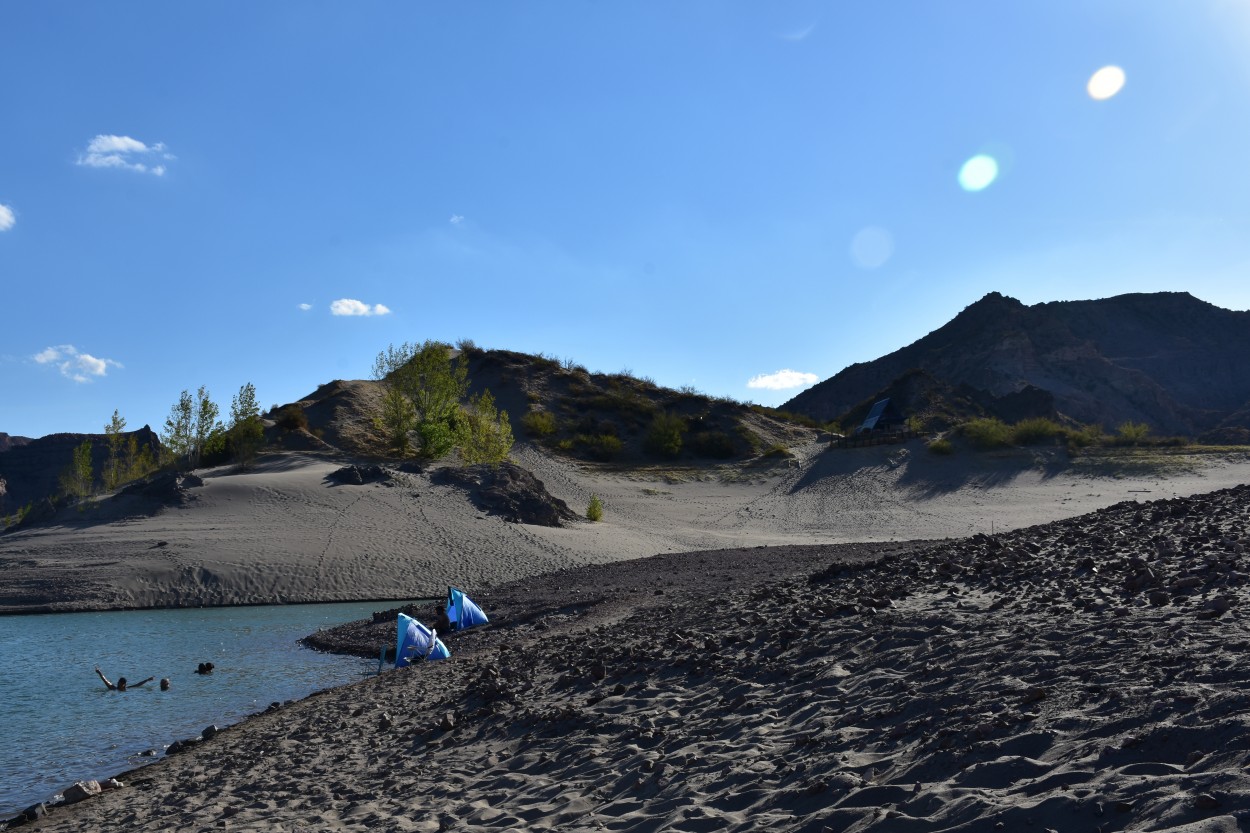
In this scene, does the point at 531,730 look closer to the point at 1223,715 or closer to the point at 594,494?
the point at 1223,715

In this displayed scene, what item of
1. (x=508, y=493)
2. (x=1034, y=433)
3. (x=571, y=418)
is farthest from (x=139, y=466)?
(x=1034, y=433)

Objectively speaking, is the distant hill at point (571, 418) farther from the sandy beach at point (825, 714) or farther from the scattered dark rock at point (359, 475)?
the sandy beach at point (825, 714)

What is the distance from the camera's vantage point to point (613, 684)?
9086mm

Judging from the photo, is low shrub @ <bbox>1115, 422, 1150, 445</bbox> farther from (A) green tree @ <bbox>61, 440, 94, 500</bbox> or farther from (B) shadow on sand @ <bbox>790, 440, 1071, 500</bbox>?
(A) green tree @ <bbox>61, 440, 94, 500</bbox>

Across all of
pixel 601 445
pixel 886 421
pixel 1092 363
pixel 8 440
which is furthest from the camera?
pixel 8 440

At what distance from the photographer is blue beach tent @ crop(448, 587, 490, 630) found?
17516mm

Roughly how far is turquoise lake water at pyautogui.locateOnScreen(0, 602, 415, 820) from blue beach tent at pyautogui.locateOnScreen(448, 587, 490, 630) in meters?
2.32

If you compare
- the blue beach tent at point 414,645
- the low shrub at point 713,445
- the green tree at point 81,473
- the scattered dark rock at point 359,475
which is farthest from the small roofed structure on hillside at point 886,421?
the blue beach tent at point 414,645

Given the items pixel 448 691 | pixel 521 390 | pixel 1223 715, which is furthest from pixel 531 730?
pixel 521 390

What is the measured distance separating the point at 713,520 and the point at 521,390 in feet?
97.0

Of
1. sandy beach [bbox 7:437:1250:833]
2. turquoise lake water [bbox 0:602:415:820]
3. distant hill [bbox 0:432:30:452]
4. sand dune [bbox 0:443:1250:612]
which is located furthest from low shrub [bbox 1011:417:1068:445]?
distant hill [bbox 0:432:30:452]

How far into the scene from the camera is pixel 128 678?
1448cm

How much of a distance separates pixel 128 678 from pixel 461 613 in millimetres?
5848

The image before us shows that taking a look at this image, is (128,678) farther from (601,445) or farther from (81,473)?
(601,445)
